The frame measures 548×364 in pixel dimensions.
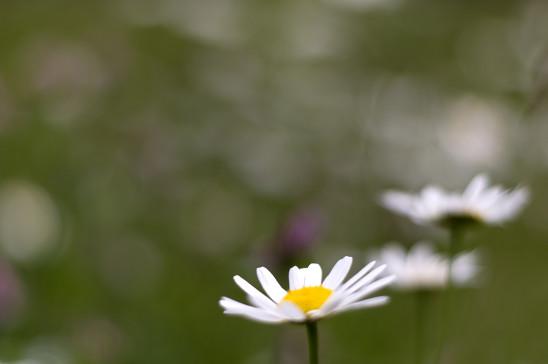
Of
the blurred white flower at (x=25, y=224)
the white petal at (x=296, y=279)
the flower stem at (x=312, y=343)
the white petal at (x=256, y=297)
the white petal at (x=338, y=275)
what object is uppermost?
the blurred white flower at (x=25, y=224)

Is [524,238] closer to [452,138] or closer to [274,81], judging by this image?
[452,138]

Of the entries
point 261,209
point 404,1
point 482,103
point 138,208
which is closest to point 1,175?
point 138,208

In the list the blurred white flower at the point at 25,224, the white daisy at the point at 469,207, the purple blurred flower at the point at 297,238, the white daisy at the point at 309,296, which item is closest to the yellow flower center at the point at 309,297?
the white daisy at the point at 309,296

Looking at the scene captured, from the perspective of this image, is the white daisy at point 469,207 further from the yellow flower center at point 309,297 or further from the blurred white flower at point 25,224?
the blurred white flower at point 25,224

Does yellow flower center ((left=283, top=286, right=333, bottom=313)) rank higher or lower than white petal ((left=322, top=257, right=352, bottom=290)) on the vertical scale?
lower

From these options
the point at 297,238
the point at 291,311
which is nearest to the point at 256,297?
the point at 291,311

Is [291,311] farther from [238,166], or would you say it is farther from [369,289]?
[238,166]

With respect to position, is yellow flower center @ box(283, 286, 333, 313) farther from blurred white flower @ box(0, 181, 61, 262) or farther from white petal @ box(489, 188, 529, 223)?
blurred white flower @ box(0, 181, 61, 262)

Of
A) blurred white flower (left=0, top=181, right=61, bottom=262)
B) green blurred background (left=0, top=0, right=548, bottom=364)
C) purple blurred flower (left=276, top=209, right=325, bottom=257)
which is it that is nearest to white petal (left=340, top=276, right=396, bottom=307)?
green blurred background (left=0, top=0, right=548, bottom=364)
